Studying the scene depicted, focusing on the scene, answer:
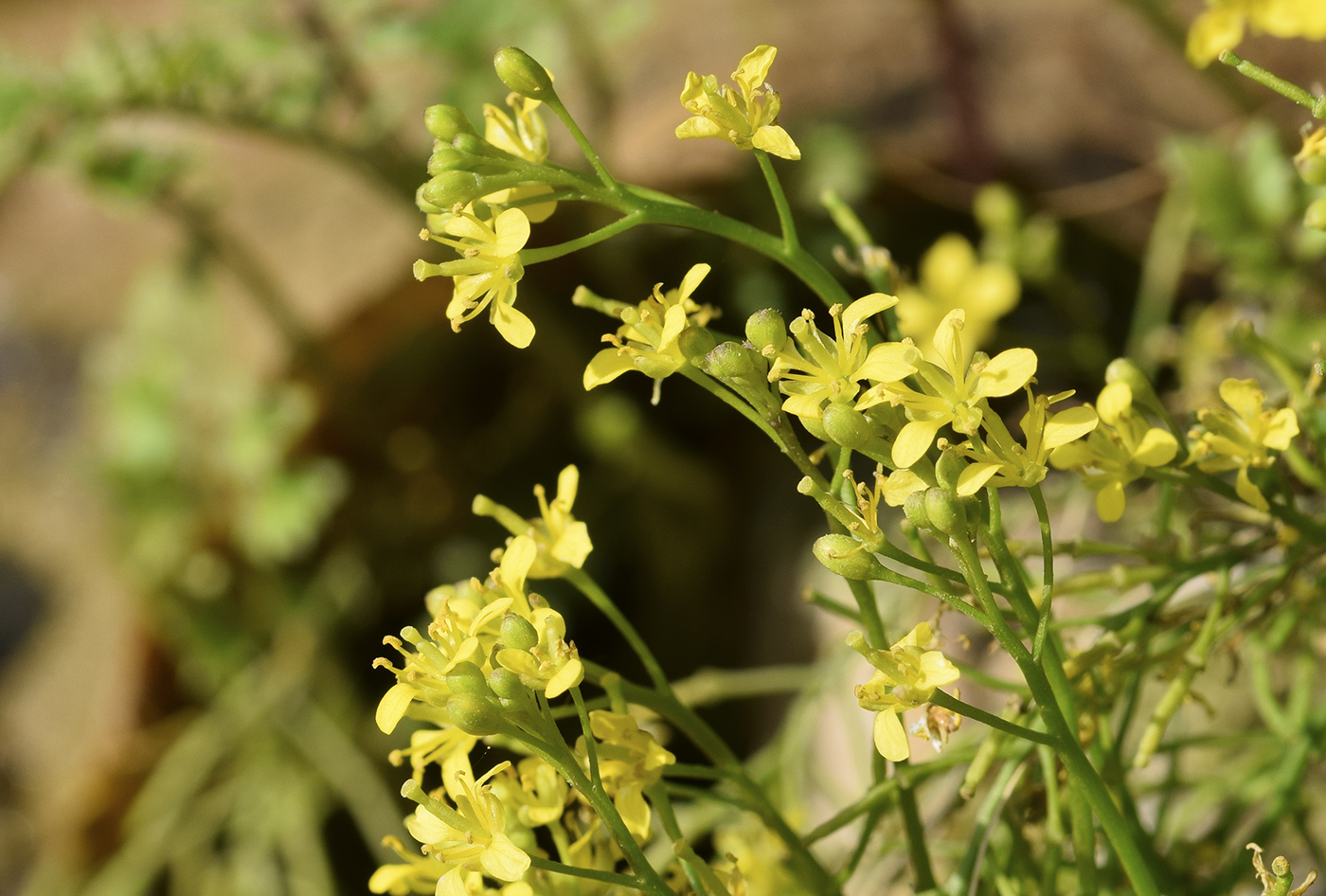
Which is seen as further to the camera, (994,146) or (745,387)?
(994,146)

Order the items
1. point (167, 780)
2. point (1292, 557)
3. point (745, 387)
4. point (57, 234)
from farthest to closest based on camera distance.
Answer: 1. point (57, 234)
2. point (167, 780)
3. point (1292, 557)
4. point (745, 387)

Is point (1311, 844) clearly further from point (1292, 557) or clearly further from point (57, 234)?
point (57, 234)

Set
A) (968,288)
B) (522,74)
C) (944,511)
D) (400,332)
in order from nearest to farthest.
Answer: (944,511), (522,74), (968,288), (400,332)

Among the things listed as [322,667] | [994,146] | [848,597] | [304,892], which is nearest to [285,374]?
[322,667]

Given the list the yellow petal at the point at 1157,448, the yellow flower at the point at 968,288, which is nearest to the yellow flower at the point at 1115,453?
the yellow petal at the point at 1157,448

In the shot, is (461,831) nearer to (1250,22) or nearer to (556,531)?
(556,531)

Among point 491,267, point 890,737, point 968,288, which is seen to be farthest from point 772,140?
point 968,288
